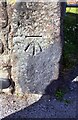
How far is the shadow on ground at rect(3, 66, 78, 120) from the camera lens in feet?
10.6

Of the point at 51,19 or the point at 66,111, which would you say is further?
the point at 66,111

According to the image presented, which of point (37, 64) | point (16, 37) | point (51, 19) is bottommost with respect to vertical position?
point (37, 64)

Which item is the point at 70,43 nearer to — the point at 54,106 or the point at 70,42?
the point at 70,42

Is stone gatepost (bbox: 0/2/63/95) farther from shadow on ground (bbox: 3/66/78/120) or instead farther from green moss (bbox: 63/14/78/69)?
green moss (bbox: 63/14/78/69)

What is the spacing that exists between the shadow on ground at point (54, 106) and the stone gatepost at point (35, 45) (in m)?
0.11

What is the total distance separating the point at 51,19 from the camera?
9.83 ft

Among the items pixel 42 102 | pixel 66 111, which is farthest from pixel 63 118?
pixel 42 102

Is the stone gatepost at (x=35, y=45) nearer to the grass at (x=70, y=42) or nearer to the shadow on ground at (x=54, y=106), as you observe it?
the shadow on ground at (x=54, y=106)

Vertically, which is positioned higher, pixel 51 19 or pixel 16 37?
pixel 51 19

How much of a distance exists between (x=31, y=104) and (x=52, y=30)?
88 centimetres

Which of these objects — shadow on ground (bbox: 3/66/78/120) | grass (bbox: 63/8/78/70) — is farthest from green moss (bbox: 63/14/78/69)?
shadow on ground (bbox: 3/66/78/120)

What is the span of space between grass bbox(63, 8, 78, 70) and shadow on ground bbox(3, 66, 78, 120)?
0.37m

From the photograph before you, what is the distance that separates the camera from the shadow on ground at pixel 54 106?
3.25m

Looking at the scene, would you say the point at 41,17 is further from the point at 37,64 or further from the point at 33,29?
the point at 37,64
